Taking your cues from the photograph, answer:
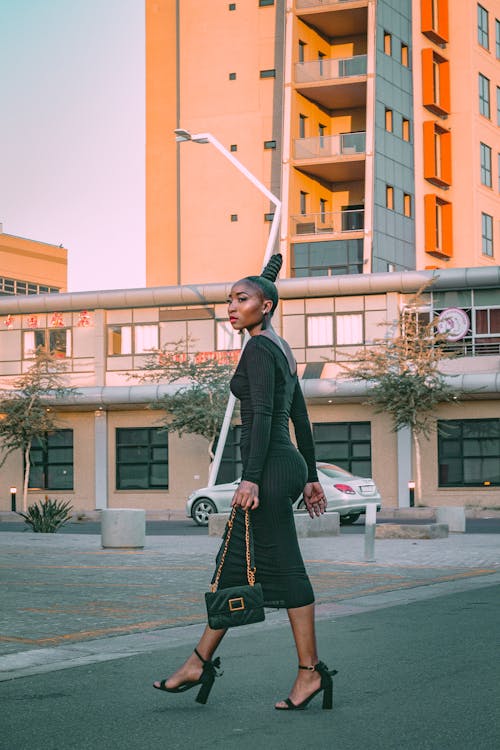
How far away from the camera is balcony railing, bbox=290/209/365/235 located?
152 feet

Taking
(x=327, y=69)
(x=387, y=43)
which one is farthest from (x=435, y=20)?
(x=327, y=69)

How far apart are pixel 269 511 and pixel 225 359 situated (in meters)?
35.6

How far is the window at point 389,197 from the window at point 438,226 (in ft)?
6.61

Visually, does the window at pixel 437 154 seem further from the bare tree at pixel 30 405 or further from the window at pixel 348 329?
the bare tree at pixel 30 405

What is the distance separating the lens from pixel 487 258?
50469 millimetres

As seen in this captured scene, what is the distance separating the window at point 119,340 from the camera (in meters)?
43.1

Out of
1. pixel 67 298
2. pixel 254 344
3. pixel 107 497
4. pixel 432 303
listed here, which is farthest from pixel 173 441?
pixel 254 344

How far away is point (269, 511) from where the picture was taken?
17.8 ft

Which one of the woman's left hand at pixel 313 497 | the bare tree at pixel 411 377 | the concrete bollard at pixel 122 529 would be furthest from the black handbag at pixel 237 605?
the bare tree at pixel 411 377

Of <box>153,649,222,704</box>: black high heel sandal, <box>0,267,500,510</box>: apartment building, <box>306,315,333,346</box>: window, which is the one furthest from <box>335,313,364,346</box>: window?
<box>153,649,222,704</box>: black high heel sandal

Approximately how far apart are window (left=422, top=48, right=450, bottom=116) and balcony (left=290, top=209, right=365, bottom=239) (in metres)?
5.79

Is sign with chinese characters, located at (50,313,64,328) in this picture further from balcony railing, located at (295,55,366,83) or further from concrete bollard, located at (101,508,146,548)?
concrete bollard, located at (101,508,146,548)

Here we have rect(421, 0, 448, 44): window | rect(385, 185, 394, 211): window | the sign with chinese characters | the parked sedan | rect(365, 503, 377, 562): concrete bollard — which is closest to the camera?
rect(365, 503, 377, 562): concrete bollard

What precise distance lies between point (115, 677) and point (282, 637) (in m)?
1.96
